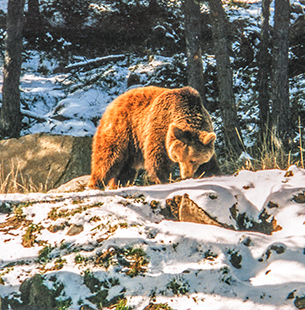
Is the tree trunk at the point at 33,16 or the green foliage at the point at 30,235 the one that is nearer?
the green foliage at the point at 30,235

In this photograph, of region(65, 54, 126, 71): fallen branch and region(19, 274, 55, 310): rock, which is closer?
region(19, 274, 55, 310): rock

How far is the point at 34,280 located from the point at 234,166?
4.43m

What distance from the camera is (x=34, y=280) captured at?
2.50 metres

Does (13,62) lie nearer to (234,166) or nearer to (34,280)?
(234,166)

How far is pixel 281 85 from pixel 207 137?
12.4ft

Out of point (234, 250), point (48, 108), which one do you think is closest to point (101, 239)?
point (234, 250)

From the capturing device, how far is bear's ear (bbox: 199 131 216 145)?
3988 mm

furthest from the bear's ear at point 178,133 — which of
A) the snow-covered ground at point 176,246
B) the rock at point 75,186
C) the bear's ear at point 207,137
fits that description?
the rock at point 75,186

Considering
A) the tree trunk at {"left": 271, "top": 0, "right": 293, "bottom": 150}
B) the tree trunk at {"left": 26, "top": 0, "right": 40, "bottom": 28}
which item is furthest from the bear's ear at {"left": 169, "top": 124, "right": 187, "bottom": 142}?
the tree trunk at {"left": 26, "top": 0, "right": 40, "bottom": 28}

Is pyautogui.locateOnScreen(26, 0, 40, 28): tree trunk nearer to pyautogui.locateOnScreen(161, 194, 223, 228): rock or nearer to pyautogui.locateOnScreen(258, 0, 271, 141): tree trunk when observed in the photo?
pyautogui.locateOnScreen(258, 0, 271, 141): tree trunk

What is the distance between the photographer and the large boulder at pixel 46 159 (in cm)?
700

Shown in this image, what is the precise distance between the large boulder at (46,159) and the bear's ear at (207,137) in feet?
11.7

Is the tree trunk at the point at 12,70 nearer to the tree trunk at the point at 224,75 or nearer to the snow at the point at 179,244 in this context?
the tree trunk at the point at 224,75

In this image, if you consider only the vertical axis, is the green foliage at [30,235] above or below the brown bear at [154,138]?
below
